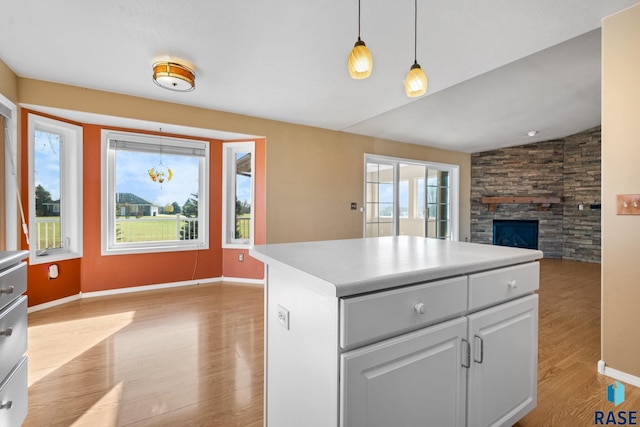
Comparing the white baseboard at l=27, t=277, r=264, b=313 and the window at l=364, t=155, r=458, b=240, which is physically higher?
the window at l=364, t=155, r=458, b=240

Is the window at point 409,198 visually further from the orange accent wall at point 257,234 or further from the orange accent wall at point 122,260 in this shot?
the orange accent wall at point 122,260

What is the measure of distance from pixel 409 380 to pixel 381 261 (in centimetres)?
41

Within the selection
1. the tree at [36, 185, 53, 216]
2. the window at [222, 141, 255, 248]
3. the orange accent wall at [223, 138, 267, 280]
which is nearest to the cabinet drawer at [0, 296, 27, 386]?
the tree at [36, 185, 53, 216]

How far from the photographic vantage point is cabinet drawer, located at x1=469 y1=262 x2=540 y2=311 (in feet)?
3.84

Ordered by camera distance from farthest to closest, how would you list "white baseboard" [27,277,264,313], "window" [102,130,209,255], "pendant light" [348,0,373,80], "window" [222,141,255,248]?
"window" [222,141,255,248], "window" [102,130,209,255], "white baseboard" [27,277,264,313], "pendant light" [348,0,373,80]

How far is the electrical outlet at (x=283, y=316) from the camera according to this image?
3.65 feet

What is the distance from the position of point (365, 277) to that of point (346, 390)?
32 centimetres

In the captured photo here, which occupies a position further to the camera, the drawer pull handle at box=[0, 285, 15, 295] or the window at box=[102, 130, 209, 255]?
the window at box=[102, 130, 209, 255]

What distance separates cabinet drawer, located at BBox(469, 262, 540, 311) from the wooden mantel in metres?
6.13

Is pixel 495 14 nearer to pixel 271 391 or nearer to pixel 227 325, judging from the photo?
pixel 271 391

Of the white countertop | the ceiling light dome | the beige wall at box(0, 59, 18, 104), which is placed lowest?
the white countertop

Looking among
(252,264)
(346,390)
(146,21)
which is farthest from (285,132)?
(346,390)

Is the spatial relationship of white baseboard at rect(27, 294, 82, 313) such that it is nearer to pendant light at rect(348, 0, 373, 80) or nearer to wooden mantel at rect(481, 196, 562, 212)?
pendant light at rect(348, 0, 373, 80)

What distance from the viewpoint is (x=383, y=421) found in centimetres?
93
